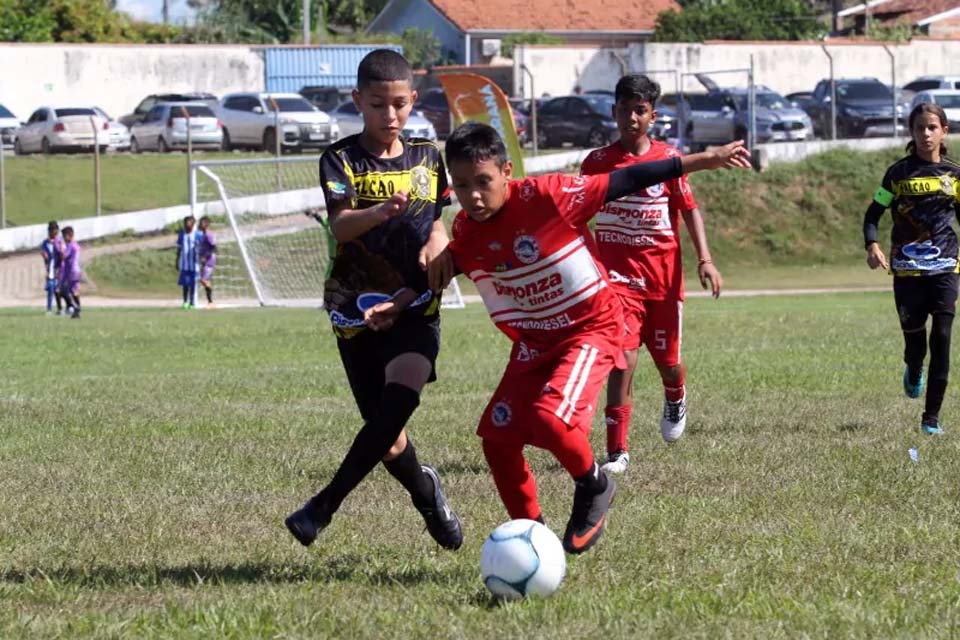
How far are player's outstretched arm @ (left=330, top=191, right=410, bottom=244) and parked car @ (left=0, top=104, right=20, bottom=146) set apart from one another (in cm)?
3764

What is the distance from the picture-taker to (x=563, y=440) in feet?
17.8

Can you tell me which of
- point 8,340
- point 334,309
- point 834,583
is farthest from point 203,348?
point 834,583

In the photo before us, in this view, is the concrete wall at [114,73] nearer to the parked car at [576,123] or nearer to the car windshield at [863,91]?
the parked car at [576,123]

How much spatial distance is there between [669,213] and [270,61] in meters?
47.4

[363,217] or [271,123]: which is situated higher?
[271,123]

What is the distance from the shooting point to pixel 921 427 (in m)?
9.42

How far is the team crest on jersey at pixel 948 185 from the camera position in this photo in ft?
29.8

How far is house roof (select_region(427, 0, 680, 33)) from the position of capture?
6812cm

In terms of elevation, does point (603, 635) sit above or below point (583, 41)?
below

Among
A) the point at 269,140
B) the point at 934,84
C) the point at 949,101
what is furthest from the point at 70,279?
the point at 934,84

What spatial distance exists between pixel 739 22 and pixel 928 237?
58.6m

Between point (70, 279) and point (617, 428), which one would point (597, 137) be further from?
point (617, 428)

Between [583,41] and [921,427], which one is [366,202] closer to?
[921,427]

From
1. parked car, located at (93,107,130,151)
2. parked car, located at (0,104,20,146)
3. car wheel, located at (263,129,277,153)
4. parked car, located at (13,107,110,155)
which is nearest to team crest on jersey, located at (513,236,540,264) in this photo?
car wheel, located at (263,129,277,153)
